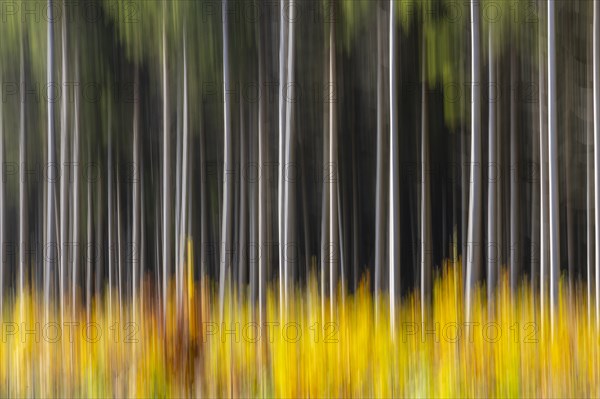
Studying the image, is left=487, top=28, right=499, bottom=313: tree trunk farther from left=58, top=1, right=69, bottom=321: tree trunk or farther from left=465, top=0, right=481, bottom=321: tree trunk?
left=58, top=1, right=69, bottom=321: tree trunk

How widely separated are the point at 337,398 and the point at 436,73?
33.5 inches

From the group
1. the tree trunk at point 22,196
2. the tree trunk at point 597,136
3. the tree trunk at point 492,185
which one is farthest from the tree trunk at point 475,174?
the tree trunk at point 22,196

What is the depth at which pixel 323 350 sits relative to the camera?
1537 millimetres

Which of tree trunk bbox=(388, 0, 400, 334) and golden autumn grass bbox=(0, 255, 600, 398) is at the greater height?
tree trunk bbox=(388, 0, 400, 334)

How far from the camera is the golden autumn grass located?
1526mm

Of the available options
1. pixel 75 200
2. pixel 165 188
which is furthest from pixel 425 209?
pixel 75 200

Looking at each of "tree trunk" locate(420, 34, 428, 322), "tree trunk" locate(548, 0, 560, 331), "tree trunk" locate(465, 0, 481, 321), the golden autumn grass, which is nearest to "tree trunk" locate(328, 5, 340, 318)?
the golden autumn grass

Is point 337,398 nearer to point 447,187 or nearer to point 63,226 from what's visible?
point 447,187

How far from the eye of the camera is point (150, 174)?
1.56 meters

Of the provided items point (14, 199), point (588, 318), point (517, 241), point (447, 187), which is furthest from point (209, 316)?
point (588, 318)

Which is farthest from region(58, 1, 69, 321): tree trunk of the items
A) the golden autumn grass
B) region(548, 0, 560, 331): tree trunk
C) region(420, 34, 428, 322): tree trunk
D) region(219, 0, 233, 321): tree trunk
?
region(548, 0, 560, 331): tree trunk

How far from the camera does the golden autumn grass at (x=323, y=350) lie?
1.53 meters

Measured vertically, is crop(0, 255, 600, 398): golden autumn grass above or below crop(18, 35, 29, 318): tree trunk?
below

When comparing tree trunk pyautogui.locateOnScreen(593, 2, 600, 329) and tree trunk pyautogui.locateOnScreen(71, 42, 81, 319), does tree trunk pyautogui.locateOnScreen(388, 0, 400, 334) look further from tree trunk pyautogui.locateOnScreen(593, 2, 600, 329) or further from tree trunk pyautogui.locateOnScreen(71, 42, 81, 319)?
tree trunk pyautogui.locateOnScreen(71, 42, 81, 319)
